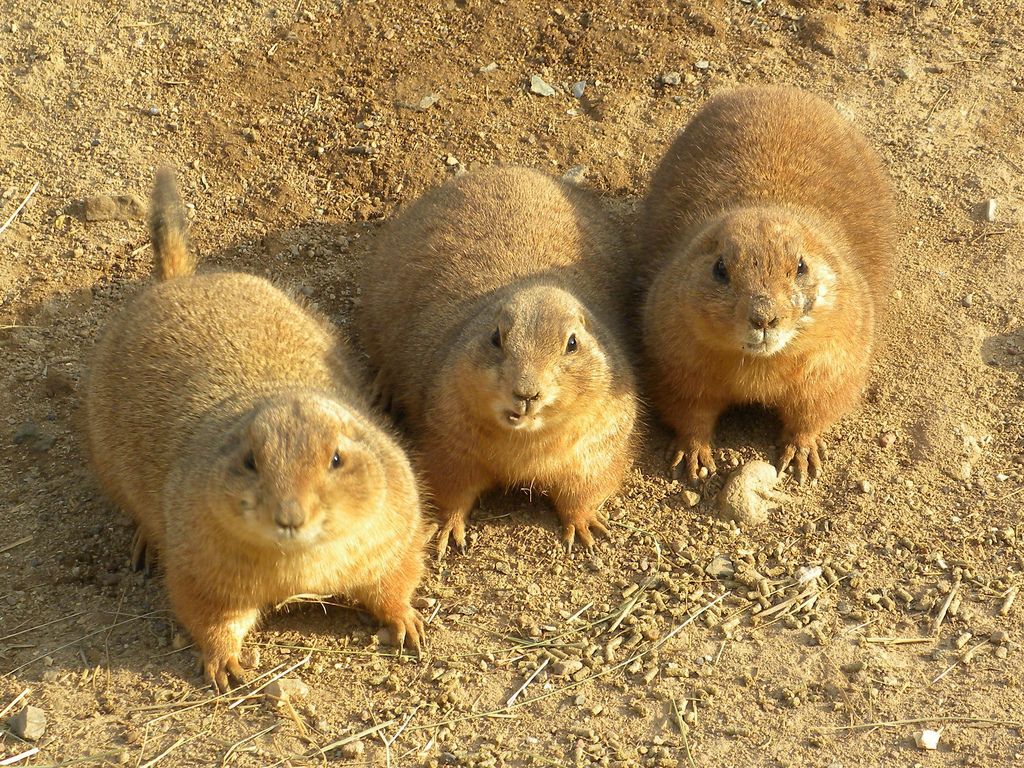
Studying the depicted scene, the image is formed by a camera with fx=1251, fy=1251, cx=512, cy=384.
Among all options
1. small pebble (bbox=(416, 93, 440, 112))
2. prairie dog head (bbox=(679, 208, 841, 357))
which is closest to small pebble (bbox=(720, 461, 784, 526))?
prairie dog head (bbox=(679, 208, 841, 357))

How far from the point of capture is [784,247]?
7.69 metres

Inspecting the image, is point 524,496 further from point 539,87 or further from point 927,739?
point 539,87

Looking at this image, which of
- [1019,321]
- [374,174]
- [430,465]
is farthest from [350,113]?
[1019,321]

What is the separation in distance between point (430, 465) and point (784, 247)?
8.49 ft

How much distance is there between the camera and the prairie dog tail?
846 centimetres

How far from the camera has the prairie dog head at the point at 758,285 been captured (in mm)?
7465

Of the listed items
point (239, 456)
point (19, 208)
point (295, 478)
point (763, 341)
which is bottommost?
point (19, 208)

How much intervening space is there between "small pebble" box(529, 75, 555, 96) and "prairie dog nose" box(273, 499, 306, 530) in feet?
20.8

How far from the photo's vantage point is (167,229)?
8469 mm

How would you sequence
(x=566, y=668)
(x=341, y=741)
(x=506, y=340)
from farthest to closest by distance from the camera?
1. (x=506, y=340)
2. (x=566, y=668)
3. (x=341, y=741)

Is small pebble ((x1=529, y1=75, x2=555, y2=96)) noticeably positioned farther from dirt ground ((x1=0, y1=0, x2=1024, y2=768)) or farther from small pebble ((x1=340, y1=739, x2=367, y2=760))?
small pebble ((x1=340, y1=739, x2=367, y2=760))

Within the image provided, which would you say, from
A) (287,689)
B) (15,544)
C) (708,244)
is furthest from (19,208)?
(708,244)

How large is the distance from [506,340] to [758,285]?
62.0 inches

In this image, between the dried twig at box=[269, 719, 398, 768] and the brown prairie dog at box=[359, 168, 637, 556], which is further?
the brown prairie dog at box=[359, 168, 637, 556]
